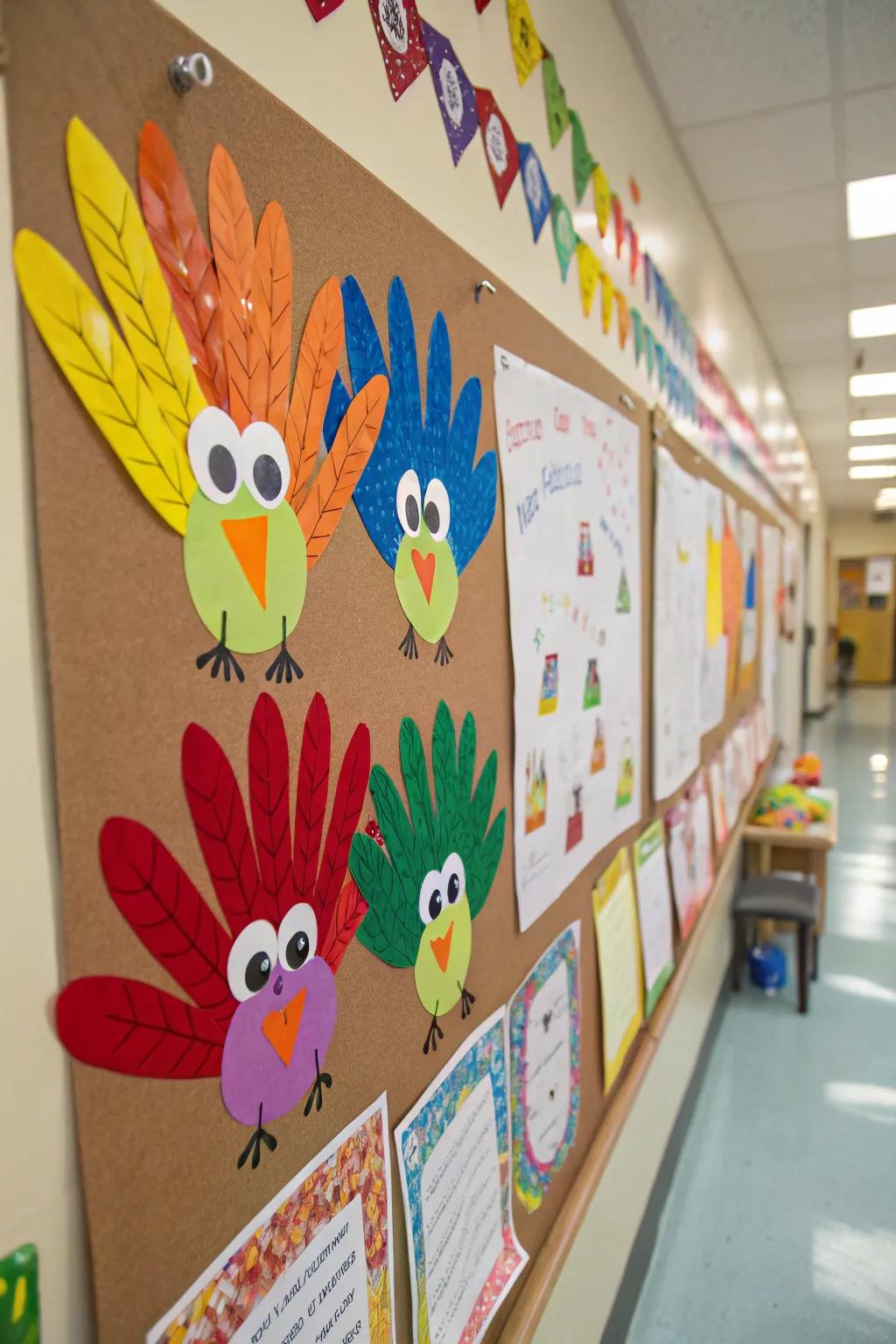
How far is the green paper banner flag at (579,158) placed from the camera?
137cm

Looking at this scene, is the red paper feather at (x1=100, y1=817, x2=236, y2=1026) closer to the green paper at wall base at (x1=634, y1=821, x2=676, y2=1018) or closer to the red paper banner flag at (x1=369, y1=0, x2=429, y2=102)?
the red paper banner flag at (x1=369, y1=0, x2=429, y2=102)

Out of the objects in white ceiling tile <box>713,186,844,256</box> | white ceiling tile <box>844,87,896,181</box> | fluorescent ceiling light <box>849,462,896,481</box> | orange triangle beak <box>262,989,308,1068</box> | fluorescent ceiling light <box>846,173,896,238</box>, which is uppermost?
fluorescent ceiling light <box>849,462,896,481</box>

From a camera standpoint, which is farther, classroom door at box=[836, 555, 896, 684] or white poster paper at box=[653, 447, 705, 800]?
classroom door at box=[836, 555, 896, 684]

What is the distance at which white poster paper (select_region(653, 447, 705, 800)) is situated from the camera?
186cm

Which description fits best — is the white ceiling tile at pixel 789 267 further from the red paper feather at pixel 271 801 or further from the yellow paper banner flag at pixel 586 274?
the red paper feather at pixel 271 801

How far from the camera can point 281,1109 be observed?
660 mm

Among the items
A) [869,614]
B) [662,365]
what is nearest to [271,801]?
[662,365]

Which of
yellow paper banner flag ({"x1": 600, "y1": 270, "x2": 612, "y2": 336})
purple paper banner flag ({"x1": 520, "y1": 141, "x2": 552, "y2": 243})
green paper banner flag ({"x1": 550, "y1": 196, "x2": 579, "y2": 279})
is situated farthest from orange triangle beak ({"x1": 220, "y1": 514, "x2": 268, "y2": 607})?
yellow paper banner flag ({"x1": 600, "y1": 270, "x2": 612, "y2": 336})

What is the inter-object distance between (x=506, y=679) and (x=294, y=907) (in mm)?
491

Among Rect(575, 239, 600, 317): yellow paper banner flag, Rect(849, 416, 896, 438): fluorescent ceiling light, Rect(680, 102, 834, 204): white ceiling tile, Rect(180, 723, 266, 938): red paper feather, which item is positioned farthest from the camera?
Rect(849, 416, 896, 438): fluorescent ceiling light

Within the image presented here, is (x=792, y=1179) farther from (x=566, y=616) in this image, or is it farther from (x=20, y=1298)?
(x=20, y=1298)

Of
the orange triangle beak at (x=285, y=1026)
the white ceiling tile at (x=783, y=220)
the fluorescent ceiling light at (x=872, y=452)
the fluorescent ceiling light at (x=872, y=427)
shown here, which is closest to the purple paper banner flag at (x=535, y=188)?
the orange triangle beak at (x=285, y=1026)

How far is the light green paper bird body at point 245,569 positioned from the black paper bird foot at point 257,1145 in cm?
36

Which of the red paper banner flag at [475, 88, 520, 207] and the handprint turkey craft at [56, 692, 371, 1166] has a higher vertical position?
the red paper banner flag at [475, 88, 520, 207]
